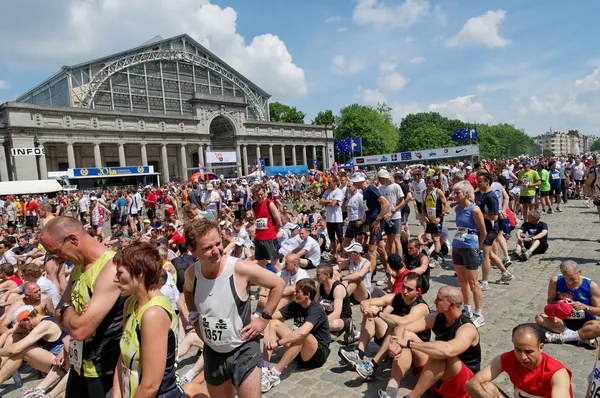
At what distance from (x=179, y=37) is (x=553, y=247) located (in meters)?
68.9

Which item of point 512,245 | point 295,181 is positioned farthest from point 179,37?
point 512,245

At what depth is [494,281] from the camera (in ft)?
23.3

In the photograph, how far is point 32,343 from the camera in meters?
4.70

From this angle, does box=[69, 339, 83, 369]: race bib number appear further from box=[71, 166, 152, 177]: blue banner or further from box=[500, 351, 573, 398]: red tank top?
box=[71, 166, 152, 177]: blue banner

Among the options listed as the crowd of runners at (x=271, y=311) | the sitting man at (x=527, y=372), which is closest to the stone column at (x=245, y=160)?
the crowd of runners at (x=271, y=311)

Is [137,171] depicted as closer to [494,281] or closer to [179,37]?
[179,37]

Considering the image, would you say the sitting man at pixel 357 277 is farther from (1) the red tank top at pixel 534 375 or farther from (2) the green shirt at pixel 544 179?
(2) the green shirt at pixel 544 179

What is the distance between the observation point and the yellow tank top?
2242mm

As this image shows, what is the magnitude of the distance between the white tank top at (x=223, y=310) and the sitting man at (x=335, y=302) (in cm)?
250

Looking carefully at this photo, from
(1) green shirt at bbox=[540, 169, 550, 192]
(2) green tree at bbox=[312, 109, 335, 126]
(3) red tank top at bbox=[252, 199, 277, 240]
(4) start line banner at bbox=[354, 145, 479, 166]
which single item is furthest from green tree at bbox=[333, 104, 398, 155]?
(3) red tank top at bbox=[252, 199, 277, 240]

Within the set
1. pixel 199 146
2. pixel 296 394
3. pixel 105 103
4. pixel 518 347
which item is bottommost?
pixel 296 394

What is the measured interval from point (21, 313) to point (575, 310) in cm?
718

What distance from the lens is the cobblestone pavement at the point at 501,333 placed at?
4082mm

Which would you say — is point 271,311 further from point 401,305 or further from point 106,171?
point 106,171
